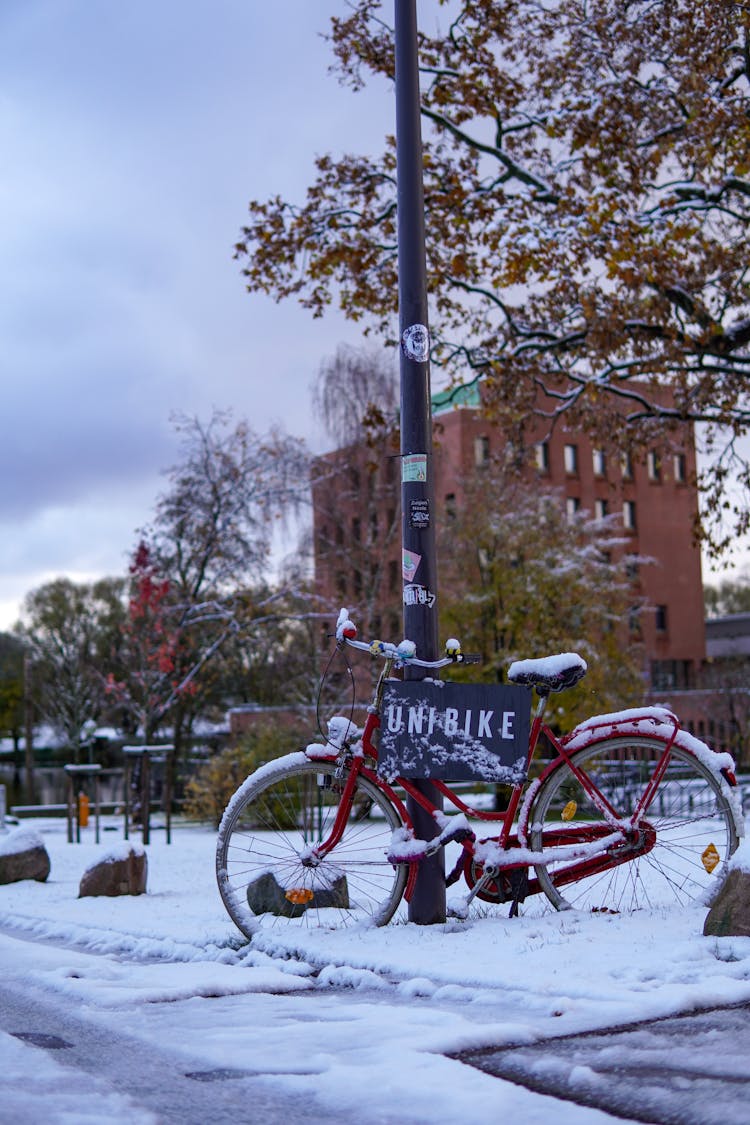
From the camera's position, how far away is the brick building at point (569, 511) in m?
31.8

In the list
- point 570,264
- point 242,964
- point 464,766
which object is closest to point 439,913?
point 464,766

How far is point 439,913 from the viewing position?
6.18 m

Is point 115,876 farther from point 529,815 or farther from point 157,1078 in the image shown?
point 157,1078

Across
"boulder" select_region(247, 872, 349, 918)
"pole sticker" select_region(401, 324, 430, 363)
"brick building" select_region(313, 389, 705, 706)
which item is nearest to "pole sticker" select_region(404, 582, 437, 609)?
"pole sticker" select_region(401, 324, 430, 363)

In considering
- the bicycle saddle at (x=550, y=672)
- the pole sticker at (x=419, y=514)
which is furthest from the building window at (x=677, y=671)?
the bicycle saddle at (x=550, y=672)

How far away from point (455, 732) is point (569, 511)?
52.5 meters

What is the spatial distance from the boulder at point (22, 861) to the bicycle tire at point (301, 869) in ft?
16.2

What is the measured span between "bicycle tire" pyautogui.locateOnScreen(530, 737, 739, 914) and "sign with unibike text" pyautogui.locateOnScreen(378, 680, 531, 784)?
0.26 metres

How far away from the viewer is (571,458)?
6366 centimetres

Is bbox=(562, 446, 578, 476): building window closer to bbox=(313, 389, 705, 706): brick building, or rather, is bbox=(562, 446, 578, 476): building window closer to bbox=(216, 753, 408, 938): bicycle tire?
bbox=(313, 389, 705, 706): brick building

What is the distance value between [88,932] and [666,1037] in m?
3.93

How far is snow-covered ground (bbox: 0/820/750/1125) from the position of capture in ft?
10.8

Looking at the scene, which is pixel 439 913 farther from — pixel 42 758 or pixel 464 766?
pixel 42 758

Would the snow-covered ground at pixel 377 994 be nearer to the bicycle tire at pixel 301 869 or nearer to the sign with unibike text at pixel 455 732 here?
the bicycle tire at pixel 301 869
